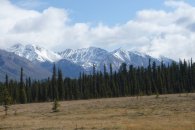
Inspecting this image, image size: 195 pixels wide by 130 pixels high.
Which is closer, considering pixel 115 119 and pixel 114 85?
pixel 115 119

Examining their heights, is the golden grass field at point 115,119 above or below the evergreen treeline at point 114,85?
below

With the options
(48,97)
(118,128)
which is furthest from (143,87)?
(118,128)

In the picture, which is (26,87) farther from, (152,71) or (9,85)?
(152,71)

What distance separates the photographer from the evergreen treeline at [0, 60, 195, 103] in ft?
548

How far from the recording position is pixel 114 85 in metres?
171

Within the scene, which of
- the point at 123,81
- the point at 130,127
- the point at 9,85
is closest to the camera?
the point at 130,127

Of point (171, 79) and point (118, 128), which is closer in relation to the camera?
point (118, 128)

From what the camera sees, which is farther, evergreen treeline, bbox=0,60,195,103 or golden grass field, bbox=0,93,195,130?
evergreen treeline, bbox=0,60,195,103

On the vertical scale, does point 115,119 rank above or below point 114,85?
below

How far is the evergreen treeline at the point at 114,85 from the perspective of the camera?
16712 cm

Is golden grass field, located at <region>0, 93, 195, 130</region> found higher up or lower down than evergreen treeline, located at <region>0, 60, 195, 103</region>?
lower down

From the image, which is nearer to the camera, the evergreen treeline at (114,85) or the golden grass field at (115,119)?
the golden grass field at (115,119)

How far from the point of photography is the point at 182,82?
171 meters

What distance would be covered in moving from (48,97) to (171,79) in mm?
48969
